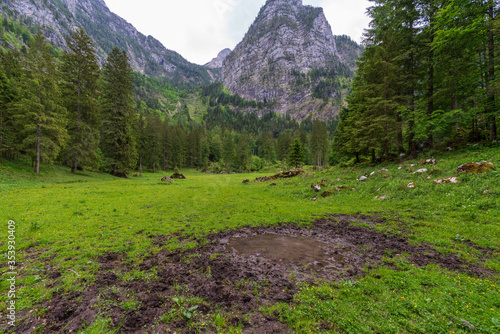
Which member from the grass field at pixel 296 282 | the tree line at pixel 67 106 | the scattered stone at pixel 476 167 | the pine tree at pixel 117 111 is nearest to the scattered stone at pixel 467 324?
the grass field at pixel 296 282

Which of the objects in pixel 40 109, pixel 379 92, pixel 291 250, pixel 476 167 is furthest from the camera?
pixel 40 109

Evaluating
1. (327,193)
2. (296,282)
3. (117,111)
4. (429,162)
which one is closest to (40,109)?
(117,111)

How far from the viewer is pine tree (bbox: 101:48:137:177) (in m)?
33.8

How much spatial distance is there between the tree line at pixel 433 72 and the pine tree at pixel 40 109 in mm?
45140

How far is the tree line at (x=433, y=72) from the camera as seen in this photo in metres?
15.8

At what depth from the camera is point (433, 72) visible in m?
20.1

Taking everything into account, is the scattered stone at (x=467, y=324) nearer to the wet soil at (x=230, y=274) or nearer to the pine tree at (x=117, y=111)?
the wet soil at (x=230, y=274)

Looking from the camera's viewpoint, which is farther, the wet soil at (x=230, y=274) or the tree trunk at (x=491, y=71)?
the tree trunk at (x=491, y=71)

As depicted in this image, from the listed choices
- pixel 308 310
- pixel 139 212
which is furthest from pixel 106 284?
pixel 139 212

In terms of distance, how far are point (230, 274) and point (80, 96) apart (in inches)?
1647

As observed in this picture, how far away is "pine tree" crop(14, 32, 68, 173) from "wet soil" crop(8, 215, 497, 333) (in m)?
31.0

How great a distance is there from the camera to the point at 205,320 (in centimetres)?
412

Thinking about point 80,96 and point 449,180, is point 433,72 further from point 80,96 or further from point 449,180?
point 80,96

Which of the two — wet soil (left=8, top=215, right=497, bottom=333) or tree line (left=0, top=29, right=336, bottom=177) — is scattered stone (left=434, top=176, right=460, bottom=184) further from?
tree line (left=0, top=29, right=336, bottom=177)
